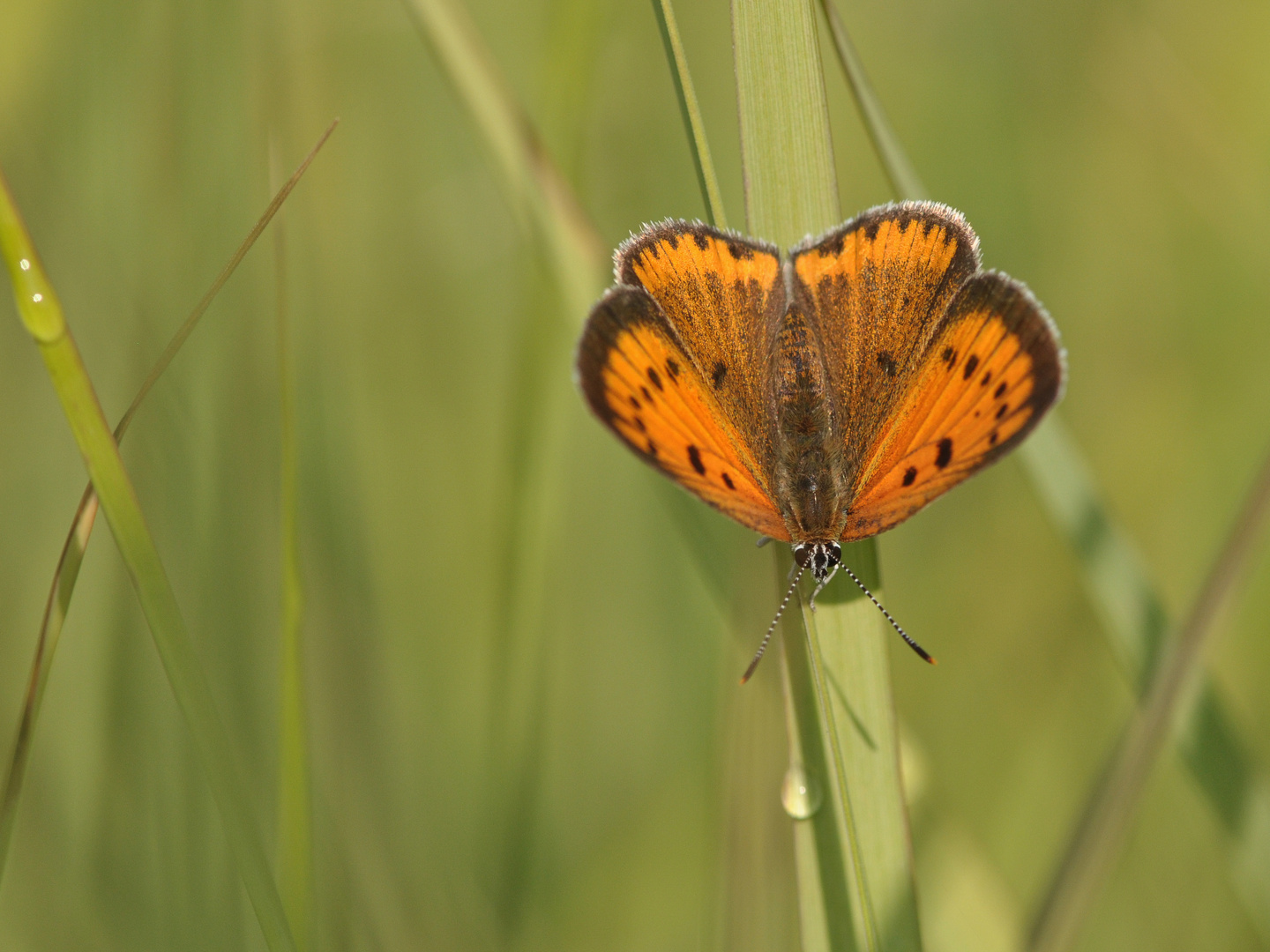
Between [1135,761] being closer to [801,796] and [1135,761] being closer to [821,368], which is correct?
[801,796]

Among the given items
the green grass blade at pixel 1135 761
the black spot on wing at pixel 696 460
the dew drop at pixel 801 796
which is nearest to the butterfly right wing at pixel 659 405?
the black spot on wing at pixel 696 460

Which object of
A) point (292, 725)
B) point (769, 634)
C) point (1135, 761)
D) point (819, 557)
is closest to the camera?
point (1135, 761)

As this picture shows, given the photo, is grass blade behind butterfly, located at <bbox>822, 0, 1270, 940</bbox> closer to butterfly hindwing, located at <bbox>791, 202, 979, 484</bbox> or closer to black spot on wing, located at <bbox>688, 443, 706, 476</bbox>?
butterfly hindwing, located at <bbox>791, 202, 979, 484</bbox>

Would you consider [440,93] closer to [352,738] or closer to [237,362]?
[237,362]

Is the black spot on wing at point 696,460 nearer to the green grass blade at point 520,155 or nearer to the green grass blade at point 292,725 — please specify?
the green grass blade at point 520,155

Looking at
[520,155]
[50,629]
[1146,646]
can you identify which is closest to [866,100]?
[520,155]

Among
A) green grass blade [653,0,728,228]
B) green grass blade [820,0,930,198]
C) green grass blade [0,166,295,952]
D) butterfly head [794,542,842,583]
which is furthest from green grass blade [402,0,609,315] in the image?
green grass blade [0,166,295,952]
